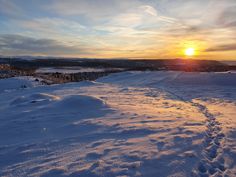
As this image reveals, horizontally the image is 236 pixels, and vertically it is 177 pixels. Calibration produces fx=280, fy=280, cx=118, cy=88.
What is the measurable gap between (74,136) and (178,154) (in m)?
2.69

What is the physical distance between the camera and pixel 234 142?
6.95 metres

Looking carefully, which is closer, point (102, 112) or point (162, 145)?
point (162, 145)

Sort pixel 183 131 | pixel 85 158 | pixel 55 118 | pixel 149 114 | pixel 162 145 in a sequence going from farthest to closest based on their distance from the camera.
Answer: pixel 149 114 < pixel 55 118 < pixel 183 131 < pixel 162 145 < pixel 85 158

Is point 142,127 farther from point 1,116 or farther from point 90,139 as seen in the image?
point 1,116

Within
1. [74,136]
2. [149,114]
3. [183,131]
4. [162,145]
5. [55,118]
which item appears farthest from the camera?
[149,114]

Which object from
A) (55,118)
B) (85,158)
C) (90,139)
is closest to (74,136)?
(90,139)

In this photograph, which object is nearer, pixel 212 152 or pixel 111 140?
pixel 212 152

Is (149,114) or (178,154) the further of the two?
(149,114)

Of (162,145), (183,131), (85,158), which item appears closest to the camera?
(85,158)

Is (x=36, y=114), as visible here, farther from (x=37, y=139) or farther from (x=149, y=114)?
(x=149, y=114)

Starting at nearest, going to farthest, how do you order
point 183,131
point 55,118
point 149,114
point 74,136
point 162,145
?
point 162,145 → point 74,136 → point 183,131 → point 55,118 → point 149,114

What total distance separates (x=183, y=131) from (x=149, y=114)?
2.35m

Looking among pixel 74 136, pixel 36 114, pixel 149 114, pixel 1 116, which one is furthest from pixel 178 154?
pixel 1 116

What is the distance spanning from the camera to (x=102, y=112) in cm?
1024
